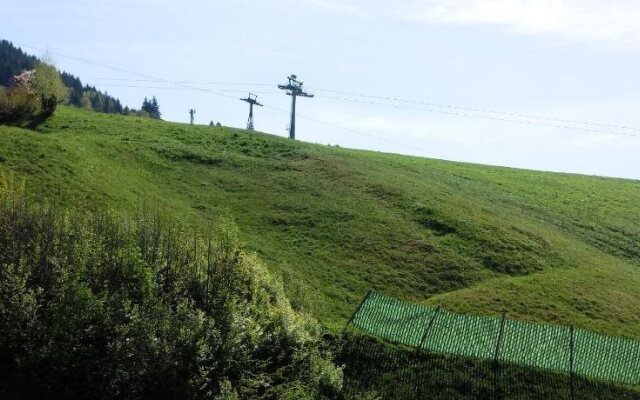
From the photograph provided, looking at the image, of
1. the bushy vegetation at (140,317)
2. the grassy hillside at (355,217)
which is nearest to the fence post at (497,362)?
the grassy hillside at (355,217)

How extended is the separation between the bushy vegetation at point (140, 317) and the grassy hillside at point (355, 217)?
4421 millimetres

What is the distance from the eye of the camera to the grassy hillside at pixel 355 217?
36750mm

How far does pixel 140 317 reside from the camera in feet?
82.8

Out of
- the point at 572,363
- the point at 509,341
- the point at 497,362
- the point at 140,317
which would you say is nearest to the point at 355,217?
the point at 509,341

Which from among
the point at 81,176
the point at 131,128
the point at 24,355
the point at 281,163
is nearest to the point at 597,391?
the point at 24,355

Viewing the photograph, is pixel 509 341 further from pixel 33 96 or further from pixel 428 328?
pixel 33 96

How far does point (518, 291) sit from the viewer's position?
37188 millimetres

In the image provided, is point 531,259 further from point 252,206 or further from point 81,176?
point 81,176

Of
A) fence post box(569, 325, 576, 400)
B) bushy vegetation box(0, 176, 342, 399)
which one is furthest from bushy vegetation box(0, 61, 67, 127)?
fence post box(569, 325, 576, 400)

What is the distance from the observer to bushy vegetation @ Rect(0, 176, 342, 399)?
2406 cm

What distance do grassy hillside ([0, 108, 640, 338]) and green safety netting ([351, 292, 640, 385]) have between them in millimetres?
2991

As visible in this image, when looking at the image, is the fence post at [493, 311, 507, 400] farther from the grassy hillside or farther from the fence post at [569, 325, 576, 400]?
the grassy hillside

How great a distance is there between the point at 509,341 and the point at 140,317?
50.5ft

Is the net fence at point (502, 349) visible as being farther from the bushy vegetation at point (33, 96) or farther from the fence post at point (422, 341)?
the bushy vegetation at point (33, 96)
